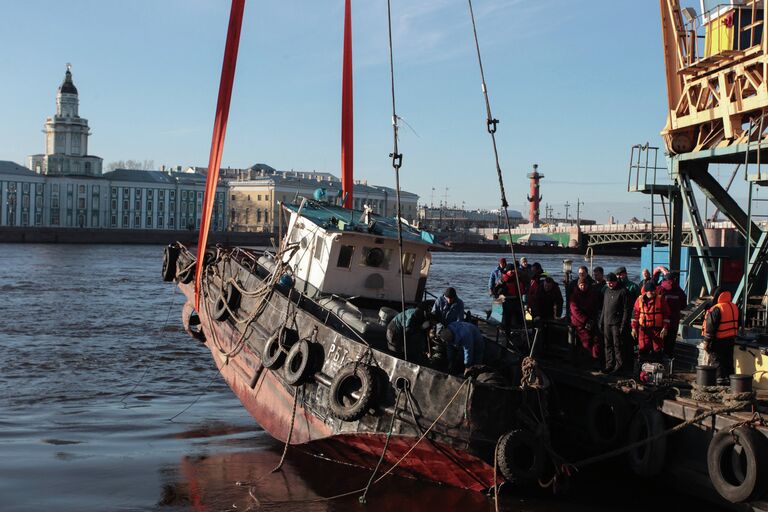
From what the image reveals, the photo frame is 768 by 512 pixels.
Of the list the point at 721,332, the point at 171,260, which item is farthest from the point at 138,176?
the point at 721,332

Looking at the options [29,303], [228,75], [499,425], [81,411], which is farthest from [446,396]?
[29,303]

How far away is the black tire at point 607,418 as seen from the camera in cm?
1072

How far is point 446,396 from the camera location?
382 inches

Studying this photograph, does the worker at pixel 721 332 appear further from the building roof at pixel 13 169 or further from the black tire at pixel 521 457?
the building roof at pixel 13 169

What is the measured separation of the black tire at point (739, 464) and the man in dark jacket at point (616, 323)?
235 centimetres

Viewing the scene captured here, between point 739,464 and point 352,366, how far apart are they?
176 inches

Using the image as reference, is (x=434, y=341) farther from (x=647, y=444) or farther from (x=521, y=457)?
(x=647, y=444)

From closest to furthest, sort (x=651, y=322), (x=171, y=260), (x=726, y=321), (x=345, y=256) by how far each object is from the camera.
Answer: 1. (x=726, y=321)
2. (x=651, y=322)
3. (x=345, y=256)
4. (x=171, y=260)

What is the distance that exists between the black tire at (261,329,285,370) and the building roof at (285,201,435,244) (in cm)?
181

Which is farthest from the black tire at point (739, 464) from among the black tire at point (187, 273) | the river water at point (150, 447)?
the black tire at point (187, 273)

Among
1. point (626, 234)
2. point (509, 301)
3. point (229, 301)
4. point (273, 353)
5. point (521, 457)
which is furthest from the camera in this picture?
point (626, 234)

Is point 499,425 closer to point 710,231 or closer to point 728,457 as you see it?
point 728,457

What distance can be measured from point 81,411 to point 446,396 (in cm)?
769

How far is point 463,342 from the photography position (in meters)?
10.4
